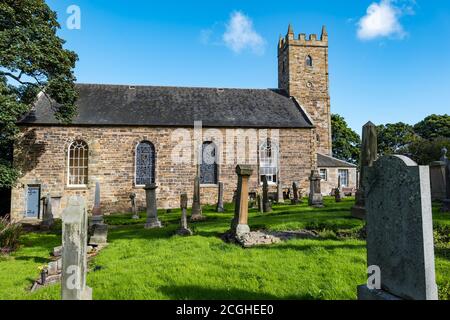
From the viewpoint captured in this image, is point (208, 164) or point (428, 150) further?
point (428, 150)

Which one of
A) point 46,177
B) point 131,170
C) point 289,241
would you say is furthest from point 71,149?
point 289,241

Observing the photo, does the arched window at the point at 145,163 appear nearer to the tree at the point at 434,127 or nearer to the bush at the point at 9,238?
the bush at the point at 9,238

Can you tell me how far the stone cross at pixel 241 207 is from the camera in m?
8.44

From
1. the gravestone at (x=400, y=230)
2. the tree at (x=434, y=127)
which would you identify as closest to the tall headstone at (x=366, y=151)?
the gravestone at (x=400, y=230)

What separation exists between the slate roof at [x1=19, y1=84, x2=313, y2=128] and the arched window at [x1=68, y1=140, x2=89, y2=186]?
1556mm

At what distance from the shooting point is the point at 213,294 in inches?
178

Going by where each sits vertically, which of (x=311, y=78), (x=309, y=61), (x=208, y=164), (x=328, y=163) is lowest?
(x=208, y=164)

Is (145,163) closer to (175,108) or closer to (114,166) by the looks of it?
(114,166)

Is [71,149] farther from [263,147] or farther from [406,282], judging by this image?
[406,282]

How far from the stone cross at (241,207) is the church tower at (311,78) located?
65.5 feet

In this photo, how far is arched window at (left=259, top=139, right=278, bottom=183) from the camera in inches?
868

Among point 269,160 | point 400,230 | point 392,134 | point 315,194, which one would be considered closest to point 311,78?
point 269,160

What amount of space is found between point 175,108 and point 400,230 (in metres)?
20.4

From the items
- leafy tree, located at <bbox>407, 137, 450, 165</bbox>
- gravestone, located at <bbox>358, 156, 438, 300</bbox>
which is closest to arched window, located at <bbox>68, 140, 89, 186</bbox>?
gravestone, located at <bbox>358, 156, 438, 300</bbox>
